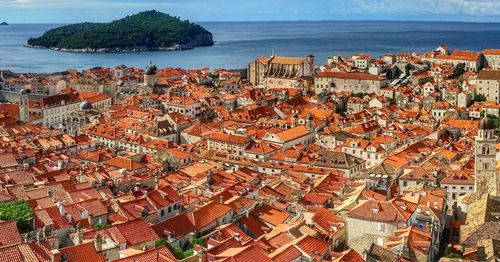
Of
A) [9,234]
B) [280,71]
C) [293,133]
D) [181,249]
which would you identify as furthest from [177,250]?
[280,71]

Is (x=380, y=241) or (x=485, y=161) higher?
(x=485, y=161)

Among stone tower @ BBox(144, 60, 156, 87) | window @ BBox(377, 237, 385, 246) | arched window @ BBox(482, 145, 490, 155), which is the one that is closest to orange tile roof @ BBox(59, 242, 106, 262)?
window @ BBox(377, 237, 385, 246)

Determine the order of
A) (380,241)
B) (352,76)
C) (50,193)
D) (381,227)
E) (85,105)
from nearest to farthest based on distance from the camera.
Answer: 1. (380,241)
2. (381,227)
3. (50,193)
4. (85,105)
5. (352,76)

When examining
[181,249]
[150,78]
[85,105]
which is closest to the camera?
[181,249]

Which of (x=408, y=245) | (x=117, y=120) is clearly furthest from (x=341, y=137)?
(x=408, y=245)

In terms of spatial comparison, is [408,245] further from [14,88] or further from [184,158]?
[14,88]

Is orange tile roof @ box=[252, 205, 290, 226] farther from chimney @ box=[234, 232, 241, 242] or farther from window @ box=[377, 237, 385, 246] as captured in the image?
window @ box=[377, 237, 385, 246]

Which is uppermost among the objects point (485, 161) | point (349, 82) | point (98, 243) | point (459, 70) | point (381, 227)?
point (459, 70)

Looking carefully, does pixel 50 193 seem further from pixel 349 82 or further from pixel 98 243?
pixel 349 82
